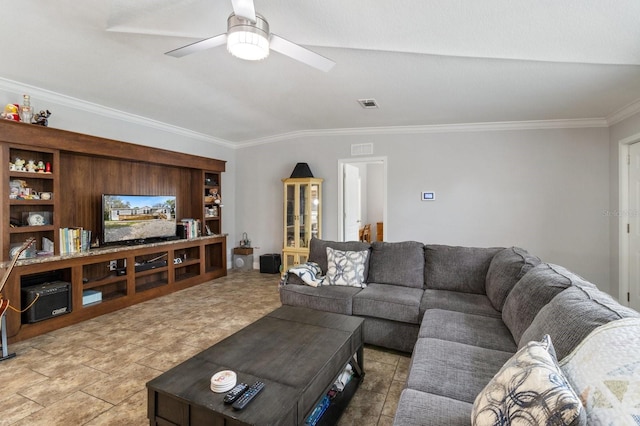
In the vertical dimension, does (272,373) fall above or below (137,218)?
below

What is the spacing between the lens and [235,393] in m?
1.36

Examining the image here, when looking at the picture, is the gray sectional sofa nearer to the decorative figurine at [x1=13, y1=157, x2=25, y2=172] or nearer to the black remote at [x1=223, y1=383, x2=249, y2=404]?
the black remote at [x1=223, y1=383, x2=249, y2=404]

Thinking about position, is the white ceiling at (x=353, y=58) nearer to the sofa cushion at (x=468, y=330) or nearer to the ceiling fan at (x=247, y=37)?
the ceiling fan at (x=247, y=37)

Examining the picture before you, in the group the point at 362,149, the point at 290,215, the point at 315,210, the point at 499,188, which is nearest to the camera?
the point at 499,188

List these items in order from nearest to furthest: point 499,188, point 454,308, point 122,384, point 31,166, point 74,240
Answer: point 122,384
point 454,308
point 31,166
point 74,240
point 499,188

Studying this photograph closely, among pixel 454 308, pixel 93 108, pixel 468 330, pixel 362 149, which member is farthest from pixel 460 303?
pixel 93 108

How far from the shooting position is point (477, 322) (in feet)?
7.15

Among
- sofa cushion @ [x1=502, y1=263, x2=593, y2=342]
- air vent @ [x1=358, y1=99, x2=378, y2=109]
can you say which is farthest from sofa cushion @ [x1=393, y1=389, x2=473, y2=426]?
air vent @ [x1=358, y1=99, x2=378, y2=109]

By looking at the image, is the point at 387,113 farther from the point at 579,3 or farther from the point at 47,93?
the point at 47,93

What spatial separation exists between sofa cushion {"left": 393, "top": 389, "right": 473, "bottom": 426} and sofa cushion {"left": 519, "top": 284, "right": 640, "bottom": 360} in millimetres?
454

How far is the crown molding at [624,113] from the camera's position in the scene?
3.32 m

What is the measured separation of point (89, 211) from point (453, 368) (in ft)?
14.3

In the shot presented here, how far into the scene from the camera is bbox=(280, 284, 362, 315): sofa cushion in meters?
2.85

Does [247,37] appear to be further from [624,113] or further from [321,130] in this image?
[624,113]
